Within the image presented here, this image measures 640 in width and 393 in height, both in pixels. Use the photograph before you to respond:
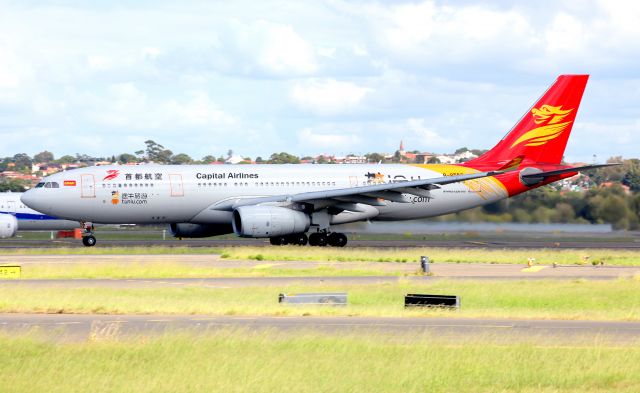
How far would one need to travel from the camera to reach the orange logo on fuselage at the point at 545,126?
173 feet

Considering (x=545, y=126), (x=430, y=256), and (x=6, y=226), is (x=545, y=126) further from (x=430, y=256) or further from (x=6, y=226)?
(x=6, y=226)

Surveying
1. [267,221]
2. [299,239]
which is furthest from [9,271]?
[299,239]

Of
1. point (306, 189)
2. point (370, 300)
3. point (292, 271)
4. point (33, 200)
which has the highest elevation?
point (33, 200)

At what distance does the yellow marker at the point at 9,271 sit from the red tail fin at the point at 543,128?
26.5 metres

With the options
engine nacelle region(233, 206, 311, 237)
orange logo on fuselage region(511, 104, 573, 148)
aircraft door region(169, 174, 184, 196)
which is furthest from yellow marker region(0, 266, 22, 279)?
orange logo on fuselage region(511, 104, 573, 148)

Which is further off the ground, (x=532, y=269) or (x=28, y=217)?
(x=28, y=217)

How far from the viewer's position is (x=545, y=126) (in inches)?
2080

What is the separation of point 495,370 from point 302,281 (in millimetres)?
16357

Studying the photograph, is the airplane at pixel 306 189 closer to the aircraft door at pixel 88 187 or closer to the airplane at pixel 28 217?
the aircraft door at pixel 88 187

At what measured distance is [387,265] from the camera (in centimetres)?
3819

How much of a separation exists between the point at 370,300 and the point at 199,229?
25796mm

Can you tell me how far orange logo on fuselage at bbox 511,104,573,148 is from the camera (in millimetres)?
52781

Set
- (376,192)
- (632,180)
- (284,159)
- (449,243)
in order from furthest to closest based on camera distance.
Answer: (284,159) → (632,180) → (449,243) → (376,192)

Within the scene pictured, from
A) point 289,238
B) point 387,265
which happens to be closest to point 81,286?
point 387,265
